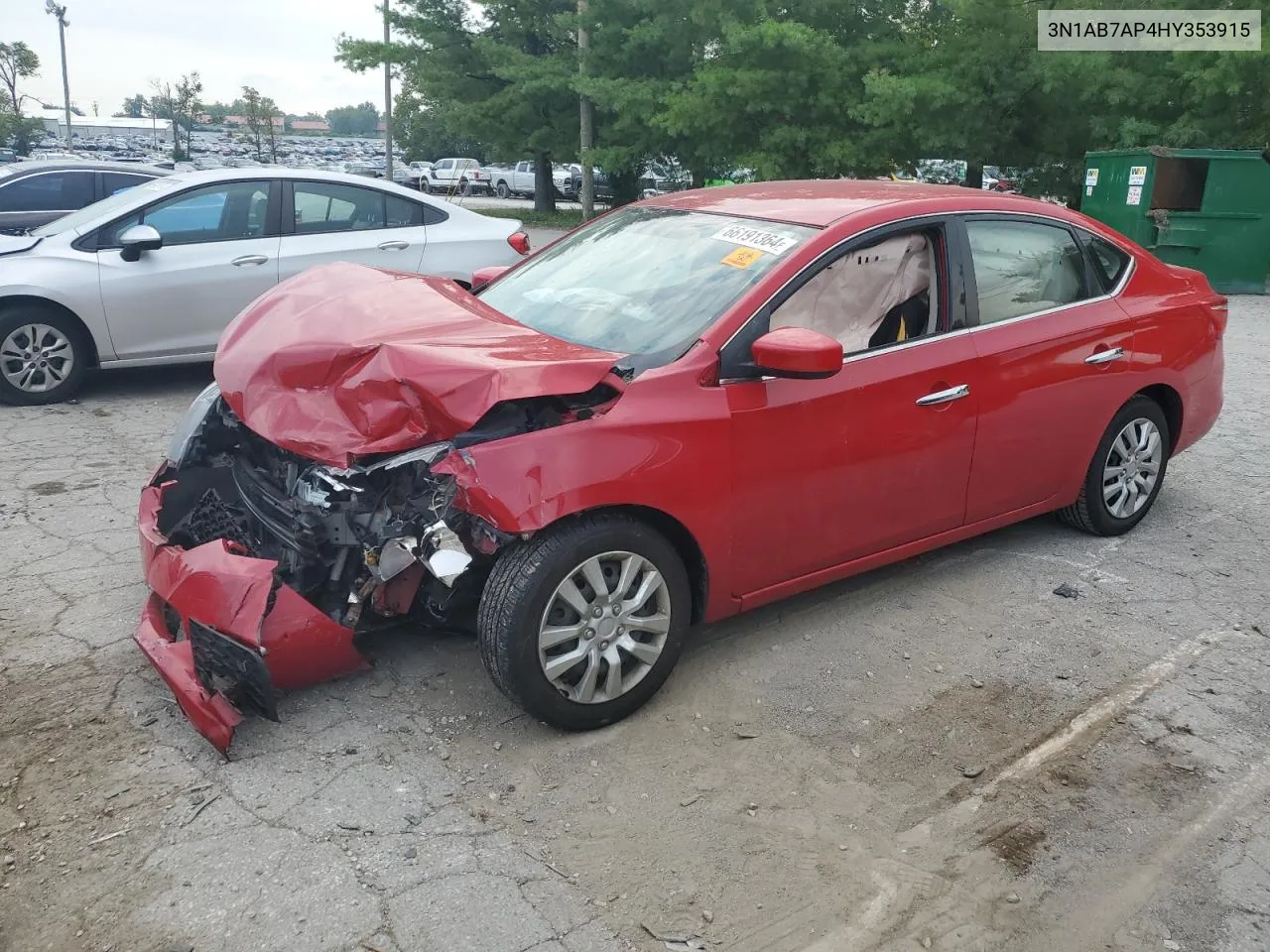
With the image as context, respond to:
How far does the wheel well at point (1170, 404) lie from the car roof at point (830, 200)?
0.90m

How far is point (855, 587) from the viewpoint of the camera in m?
4.50

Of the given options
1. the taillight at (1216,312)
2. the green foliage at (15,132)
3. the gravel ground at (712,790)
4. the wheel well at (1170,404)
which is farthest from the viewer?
the green foliage at (15,132)

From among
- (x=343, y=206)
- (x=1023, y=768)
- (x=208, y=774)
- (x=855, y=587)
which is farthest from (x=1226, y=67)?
(x=208, y=774)

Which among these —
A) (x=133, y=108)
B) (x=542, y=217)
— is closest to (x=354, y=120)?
(x=133, y=108)

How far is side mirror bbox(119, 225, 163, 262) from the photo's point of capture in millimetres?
6828

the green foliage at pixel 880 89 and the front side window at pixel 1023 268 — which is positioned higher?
the green foliage at pixel 880 89

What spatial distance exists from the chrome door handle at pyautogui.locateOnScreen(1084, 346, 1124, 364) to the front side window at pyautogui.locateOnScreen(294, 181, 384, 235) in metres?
5.30

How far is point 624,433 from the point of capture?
322cm

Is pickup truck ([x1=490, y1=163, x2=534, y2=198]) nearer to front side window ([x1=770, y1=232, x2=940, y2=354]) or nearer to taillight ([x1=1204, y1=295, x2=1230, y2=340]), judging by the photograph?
taillight ([x1=1204, y1=295, x2=1230, y2=340])

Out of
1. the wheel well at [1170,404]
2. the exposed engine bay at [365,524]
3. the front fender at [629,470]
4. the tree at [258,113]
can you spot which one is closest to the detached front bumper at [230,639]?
the exposed engine bay at [365,524]

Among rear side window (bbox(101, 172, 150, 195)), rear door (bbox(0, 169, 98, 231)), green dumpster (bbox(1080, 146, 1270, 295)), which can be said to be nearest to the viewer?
rear door (bbox(0, 169, 98, 231))

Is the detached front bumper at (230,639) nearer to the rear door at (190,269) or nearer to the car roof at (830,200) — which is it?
the car roof at (830,200)

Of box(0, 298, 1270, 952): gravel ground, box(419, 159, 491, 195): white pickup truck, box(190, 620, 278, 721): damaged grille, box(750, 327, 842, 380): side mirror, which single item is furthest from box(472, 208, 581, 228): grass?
box(190, 620, 278, 721): damaged grille

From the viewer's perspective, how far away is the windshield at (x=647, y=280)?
Result: 3.65 metres
